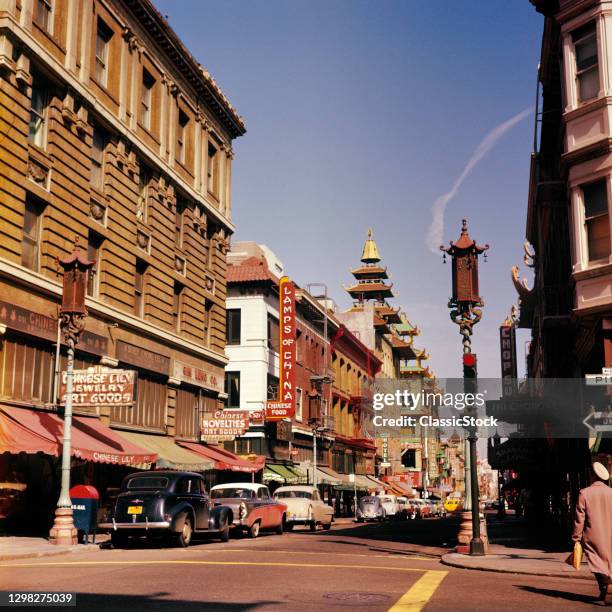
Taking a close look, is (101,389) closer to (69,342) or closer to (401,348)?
(69,342)

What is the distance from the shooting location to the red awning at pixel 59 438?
22.5m

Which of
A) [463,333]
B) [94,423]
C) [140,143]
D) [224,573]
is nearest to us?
[224,573]

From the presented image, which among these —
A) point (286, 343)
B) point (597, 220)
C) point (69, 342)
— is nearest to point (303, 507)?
point (69, 342)

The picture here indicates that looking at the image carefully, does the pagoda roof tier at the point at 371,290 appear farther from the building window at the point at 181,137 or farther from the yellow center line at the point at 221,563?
the yellow center line at the point at 221,563

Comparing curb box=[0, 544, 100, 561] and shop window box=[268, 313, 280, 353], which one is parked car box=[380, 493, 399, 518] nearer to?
shop window box=[268, 313, 280, 353]

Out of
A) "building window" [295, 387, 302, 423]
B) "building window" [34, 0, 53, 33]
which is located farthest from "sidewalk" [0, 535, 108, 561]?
"building window" [295, 387, 302, 423]

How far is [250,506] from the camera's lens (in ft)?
91.1

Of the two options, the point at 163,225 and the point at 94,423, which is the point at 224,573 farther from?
the point at 163,225

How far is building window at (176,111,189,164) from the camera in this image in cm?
3969

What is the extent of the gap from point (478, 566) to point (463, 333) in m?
6.33

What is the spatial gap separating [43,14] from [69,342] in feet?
37.8

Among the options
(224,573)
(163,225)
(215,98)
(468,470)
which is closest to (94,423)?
(163,225)

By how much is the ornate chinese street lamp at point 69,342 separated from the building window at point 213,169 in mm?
20031

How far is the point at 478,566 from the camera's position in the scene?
1675cm
